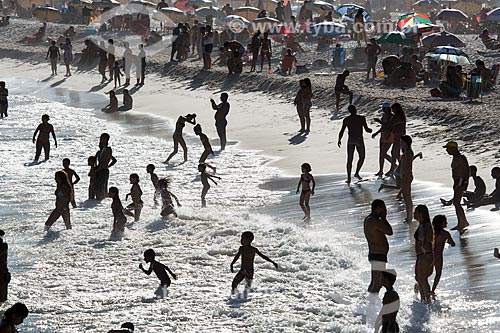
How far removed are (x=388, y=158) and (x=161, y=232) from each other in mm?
4191

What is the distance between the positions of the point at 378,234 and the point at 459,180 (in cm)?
294

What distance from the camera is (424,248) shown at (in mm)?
9664

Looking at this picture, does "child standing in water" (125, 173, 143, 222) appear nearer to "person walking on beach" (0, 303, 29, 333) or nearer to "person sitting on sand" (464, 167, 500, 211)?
"person sitting on sand" (464, 167, 500, 211)

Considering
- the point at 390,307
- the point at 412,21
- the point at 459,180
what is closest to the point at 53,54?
the point at 412,21

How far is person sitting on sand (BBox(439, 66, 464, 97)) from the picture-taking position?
22.6 metres

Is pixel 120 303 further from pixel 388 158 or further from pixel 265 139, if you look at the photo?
pixel 265 139

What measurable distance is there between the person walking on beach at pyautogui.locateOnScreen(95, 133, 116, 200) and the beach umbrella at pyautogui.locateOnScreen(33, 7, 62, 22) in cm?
3541

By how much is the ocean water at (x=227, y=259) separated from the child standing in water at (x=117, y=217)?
0.52ft

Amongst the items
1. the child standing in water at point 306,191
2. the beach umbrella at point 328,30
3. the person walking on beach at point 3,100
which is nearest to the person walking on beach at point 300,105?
the child standing in water at point 306,191

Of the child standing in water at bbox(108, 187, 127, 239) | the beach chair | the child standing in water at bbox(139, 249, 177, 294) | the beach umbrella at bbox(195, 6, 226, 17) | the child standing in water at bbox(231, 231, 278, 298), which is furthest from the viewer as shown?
the beach umbrella at bbox(195, 6, 226, 17)

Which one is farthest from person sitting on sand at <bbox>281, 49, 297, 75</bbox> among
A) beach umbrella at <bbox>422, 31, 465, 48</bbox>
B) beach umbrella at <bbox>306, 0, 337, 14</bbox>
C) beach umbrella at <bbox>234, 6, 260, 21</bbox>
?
beach umbrella at <bbox>234, 6, 260, 21</bbox>

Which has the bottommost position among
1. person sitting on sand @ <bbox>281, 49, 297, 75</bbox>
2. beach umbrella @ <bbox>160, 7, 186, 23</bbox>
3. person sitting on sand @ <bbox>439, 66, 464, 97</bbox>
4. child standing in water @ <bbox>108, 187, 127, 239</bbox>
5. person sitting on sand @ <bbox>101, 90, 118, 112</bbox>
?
person sitting on sand @ <bbox>101, 90, 118, 112</bbox>

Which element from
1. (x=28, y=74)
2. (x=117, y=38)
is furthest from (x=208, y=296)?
(x=117, y=38)

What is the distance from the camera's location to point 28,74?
40531mm
